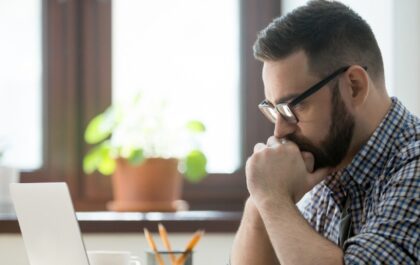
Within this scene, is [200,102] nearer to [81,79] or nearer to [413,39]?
[81,79]

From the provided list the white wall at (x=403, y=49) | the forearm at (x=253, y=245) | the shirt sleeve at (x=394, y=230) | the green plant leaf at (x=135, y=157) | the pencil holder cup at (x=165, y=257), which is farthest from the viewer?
the green plant leaf at (x=135, y=157)

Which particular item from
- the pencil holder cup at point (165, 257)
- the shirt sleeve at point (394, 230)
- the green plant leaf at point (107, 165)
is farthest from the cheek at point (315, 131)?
the green plant leaf at point (107, 165)

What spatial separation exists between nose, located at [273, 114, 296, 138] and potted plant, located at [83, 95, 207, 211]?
1.47m

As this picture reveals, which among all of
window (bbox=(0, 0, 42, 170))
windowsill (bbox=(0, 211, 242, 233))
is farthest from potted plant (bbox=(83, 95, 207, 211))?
window (bbox=(0, 0, 42, 170))

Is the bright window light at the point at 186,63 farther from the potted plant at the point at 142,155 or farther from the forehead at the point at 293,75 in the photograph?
the forehead at the point at 293,75

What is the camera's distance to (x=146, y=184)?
11.2ft

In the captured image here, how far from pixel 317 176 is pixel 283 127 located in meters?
0.13

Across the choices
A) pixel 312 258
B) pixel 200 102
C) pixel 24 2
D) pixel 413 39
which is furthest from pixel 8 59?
pixel 312 258

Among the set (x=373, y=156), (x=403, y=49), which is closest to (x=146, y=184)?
(x=403, y=49)

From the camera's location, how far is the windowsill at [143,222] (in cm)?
315

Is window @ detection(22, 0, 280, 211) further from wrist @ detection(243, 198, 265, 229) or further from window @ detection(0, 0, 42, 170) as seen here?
wrist @ detection(243, 198, 265, 229)

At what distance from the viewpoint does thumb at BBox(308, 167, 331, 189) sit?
1883 mm

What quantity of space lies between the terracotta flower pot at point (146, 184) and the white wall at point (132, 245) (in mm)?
204

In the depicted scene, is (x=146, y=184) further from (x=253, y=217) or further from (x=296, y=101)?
(x=296, y=101)
